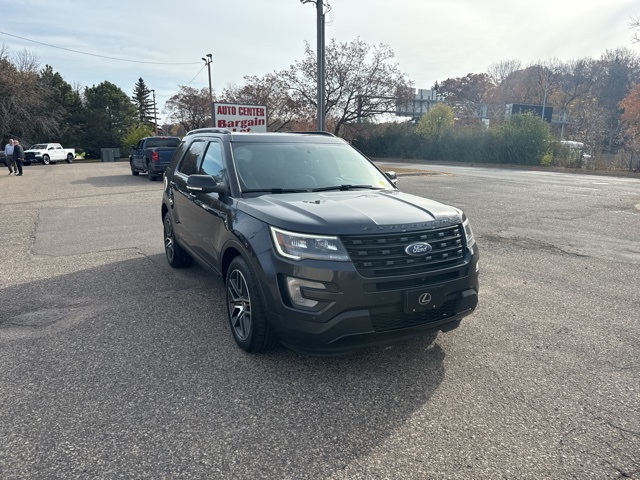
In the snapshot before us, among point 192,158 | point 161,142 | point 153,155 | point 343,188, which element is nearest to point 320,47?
point 153,155

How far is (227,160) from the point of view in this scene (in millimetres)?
4242

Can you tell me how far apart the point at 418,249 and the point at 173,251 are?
3.92 m

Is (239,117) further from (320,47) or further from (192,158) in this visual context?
(192,158)

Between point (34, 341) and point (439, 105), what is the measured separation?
4362cm

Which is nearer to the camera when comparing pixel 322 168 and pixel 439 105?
pixel 322 168

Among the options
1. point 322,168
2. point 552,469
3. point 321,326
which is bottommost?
point 552,469

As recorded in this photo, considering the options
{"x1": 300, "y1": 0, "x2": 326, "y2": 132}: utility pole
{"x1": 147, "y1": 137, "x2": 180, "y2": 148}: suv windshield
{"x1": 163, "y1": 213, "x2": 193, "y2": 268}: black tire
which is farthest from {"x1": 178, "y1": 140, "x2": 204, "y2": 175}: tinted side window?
{"x1": 147, "y1": 137, "x2": 180, "y2": 148}: suv windshield

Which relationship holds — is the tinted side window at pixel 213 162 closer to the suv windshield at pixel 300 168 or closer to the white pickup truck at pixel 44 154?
the suv windshield at pixel 300 168

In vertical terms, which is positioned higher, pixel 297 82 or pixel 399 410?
pixel 297 82

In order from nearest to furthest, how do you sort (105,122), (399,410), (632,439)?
(632,439) → (399,410) → (105,122)

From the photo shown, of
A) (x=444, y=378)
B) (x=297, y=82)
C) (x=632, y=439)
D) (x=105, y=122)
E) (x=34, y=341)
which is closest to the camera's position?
(x=632, y=439)

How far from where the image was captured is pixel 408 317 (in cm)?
317

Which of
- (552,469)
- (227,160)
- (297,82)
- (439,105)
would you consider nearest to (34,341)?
(227,160)

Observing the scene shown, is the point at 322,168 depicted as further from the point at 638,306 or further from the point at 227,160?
the point at 638,306
